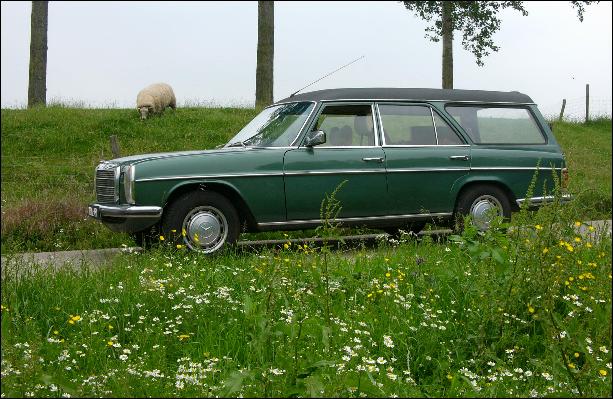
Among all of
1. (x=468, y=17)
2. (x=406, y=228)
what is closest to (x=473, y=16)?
(x=468, y=17)

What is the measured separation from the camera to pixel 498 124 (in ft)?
34.0

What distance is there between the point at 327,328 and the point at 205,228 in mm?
4704

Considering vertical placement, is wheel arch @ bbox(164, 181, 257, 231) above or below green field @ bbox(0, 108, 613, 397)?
above

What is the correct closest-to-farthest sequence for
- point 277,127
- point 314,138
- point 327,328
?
point 327,328 < point 314,138 < point 277,127

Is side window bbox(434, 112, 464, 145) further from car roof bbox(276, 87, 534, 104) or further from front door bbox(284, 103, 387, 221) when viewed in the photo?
front door bbox(284, 103, 387, 221)

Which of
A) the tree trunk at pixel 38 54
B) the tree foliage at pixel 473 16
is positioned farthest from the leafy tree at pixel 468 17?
the tree trunk at pixel 38 54

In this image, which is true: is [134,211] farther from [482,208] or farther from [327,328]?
[327,328]

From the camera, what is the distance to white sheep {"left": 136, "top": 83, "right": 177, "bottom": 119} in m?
18.9

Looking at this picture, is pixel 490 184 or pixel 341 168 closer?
pixel 341 168

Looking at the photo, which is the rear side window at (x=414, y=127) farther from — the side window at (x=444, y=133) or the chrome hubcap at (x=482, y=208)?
the chrome hubcap at (x=482, y=208)

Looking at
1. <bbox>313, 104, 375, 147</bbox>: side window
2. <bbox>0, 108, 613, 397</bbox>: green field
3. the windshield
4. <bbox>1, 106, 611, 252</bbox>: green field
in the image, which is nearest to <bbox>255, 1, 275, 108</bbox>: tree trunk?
<bbox>1, 106, 611, 252</bbox>: green field

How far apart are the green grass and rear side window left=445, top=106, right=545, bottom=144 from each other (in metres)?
3.66

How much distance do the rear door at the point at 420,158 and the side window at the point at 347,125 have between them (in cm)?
19

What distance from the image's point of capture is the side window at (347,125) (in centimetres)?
909
